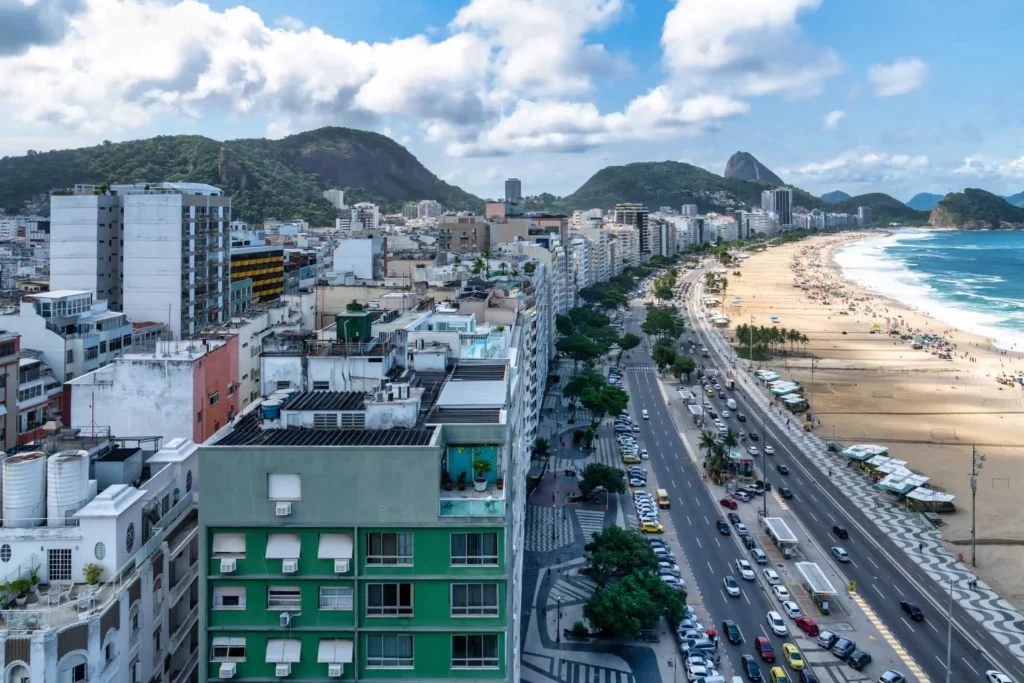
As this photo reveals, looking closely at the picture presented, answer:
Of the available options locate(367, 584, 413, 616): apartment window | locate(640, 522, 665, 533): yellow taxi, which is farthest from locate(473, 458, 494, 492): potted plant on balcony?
locate(640, 522, 665, 533): yellow taxi

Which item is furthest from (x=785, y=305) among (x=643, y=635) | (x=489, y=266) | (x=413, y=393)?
(x=413, y=393)

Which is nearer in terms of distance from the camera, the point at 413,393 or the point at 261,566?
the point at 261,566

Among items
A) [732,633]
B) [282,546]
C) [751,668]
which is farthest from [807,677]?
[282,546]

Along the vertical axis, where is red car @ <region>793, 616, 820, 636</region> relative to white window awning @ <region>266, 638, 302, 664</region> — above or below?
below

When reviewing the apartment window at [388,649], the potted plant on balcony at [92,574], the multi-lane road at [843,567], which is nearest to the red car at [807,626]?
the multi-lane road at [843,567]

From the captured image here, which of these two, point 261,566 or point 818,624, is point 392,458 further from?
point 818,624

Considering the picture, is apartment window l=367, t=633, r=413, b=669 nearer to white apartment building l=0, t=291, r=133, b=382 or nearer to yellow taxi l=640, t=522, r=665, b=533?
yellow taxi l=640, t=522, r=665, b=533

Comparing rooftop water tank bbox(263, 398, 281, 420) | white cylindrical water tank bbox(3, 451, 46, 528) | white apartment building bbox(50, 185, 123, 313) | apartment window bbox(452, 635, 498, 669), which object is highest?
white apartment building bbox(50, 185, 123, 313)
